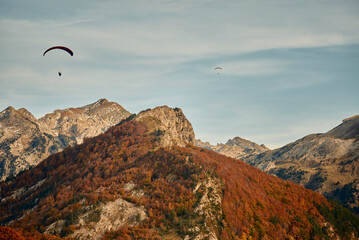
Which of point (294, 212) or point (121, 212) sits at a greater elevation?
point (121, 212)

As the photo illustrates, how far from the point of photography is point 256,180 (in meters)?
195

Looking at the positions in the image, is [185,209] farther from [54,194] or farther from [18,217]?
[18,217]

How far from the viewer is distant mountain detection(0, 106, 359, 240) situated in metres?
116

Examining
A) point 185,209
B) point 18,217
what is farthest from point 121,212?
point 18,217

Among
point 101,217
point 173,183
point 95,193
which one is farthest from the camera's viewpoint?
point 173,183

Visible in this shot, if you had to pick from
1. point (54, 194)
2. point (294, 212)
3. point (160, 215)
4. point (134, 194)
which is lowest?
point (294, 212)

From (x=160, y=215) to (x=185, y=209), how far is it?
39.3 ft

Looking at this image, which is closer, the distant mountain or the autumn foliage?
the distant mountain

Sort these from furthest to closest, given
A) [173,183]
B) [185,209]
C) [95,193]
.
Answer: [173,183], [95,193], [185,209]

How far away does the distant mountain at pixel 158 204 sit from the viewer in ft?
381

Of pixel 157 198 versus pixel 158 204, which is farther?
pixel 157 198

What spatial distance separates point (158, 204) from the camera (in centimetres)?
12962

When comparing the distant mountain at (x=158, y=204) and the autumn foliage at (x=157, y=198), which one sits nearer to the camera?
the distant mountain at (x=158, y=204)

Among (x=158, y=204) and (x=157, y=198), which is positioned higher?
(x=157, y=198)
